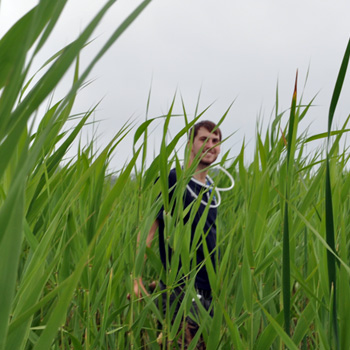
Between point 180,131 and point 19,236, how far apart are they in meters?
0.76

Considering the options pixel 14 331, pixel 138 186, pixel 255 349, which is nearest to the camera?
pixel 14 331

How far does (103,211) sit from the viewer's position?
88cm

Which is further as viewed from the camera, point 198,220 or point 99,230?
point 198,220

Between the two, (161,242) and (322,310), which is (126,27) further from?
(161,242)

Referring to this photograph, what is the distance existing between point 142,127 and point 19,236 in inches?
29.3

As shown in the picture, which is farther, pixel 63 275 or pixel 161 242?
pixel 161 242

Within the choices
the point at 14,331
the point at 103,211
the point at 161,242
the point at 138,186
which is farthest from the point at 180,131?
the point at 161,242

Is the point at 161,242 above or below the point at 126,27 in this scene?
below

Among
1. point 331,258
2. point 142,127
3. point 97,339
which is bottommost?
point 97,339

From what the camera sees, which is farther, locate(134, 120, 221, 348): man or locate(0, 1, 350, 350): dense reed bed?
locate(134, 120, 221, 348): man

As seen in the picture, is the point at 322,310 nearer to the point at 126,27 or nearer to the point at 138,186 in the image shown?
the point at 138,186

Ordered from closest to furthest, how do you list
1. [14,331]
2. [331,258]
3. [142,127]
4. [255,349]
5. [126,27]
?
[126,27] < [14,331] < [331,258] < [255,349] < [142,127]

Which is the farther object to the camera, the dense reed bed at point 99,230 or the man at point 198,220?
the man at point 198,220

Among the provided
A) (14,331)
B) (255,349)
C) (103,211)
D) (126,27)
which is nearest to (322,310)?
(255,349)
